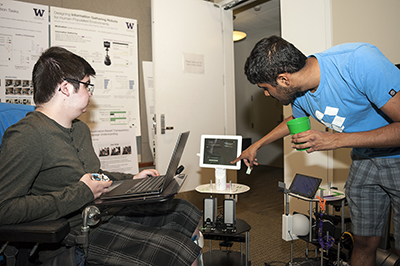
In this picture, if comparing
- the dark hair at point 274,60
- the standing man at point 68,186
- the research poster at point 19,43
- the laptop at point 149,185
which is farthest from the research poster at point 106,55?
the dark hair at point 274,60

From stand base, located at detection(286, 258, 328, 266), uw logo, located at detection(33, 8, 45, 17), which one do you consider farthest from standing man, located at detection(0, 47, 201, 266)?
uw logo, located at detection(33, 8, 45, 17)

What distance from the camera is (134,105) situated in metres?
3.09

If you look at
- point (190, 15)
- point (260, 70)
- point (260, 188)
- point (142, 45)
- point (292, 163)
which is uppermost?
point (190, 15)

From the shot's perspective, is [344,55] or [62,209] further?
[344,55]

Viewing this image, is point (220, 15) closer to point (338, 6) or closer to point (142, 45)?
point (142, 45)

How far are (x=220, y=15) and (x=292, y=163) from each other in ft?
6.85

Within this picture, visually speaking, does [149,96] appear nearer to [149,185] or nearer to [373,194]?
[149,185]

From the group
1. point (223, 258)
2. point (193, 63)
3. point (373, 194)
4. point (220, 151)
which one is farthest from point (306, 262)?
point (193, 63)

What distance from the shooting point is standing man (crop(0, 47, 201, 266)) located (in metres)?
0.93

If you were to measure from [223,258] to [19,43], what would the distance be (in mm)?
2569

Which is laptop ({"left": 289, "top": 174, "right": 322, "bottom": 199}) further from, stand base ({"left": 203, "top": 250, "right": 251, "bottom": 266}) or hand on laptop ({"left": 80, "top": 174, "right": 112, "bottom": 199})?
hand on laptop ({"left": 80, "top": 174, "right": 112, "bottom": 199})

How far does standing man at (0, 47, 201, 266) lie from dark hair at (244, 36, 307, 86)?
70cm

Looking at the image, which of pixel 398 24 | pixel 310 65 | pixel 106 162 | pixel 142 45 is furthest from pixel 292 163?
pixel 142 45

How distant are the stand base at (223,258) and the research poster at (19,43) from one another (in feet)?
7.03
